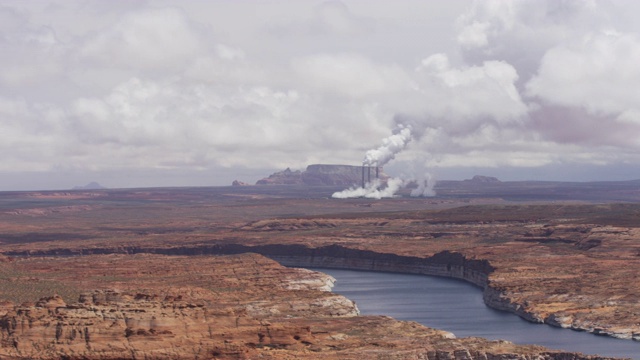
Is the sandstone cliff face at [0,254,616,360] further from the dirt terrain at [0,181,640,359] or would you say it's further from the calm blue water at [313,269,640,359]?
the calm blue water at [313,269,640,359]

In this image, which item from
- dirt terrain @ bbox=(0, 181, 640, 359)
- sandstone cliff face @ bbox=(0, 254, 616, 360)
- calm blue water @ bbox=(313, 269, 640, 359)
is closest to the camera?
sandstone cliff face @ bbox=(0, 254, 616, 360)

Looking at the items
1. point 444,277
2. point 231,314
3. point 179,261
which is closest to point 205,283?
point 179,261

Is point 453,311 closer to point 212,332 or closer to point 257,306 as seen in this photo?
point 257,306

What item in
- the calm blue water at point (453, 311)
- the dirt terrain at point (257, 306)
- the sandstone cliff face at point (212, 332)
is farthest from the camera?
the calm blue water at point (453, 311)

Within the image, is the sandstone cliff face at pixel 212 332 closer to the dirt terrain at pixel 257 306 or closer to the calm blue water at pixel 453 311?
the dirt terrain at pixel 257 306

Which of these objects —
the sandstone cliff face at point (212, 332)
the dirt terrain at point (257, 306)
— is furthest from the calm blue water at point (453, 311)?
the sandstone cliff face at point (212, 332)

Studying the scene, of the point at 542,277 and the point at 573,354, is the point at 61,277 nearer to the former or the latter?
the point at 542,277

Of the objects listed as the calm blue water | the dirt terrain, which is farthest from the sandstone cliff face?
the calm blue water

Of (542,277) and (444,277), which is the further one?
(444,277)
